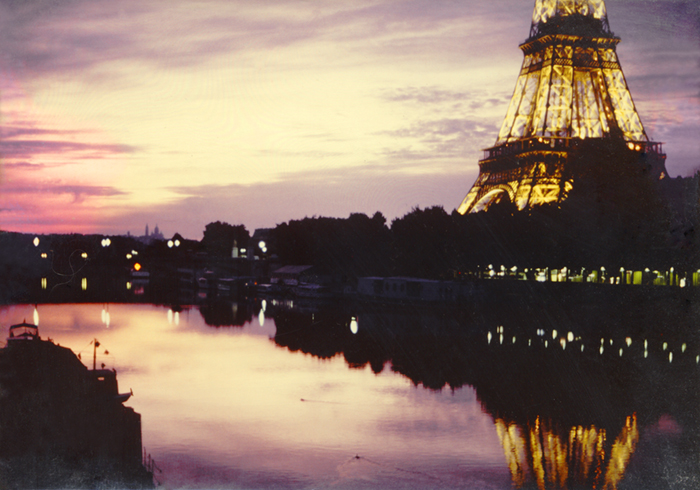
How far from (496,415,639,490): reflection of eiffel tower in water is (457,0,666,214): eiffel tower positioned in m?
28.8

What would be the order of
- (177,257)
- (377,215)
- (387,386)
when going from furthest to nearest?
(177,257), (377,215), (387,386)

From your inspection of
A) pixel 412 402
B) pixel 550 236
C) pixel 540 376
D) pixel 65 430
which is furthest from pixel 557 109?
pixel 65 430

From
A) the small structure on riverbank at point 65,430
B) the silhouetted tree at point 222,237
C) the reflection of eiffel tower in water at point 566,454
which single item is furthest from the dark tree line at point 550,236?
the silhouetted tree at point 222,237

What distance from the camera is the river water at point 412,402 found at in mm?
14297

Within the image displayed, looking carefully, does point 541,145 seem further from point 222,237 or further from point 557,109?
point 222,237

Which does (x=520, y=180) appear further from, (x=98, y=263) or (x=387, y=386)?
(x=98, y=263)

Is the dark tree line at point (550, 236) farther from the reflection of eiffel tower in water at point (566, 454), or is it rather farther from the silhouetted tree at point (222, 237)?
the silhouetted tree at point (222, 237)

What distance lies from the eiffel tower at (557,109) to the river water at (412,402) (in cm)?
1600

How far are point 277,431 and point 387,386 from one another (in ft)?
19.2

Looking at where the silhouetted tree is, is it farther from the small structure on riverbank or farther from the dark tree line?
the small structure on riverbank

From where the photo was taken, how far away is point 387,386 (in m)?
22.1

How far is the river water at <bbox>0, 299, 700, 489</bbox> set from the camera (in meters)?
14.3

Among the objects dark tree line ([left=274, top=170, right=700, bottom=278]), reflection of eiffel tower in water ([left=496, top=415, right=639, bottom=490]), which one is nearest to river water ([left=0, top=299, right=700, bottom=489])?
reflection of eiffel tower in water ([left=496, top=415, right=639, bottom=490])

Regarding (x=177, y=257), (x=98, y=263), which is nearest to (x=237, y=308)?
(x=177, y=257)
